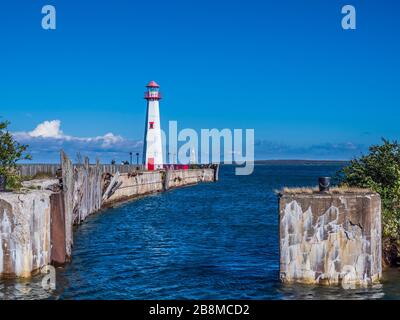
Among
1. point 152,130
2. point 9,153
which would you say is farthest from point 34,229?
point 152,130

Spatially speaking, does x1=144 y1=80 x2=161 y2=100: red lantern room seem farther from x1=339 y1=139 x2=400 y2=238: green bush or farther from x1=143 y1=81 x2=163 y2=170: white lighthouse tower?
x1=339 y1=139 x2=400 y2=238: green bush

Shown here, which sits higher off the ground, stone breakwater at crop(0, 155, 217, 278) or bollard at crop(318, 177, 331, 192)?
bollard at crop(318, 177, 331, 192)

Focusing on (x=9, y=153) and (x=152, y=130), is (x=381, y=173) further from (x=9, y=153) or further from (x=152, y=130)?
(x=152, y=130)

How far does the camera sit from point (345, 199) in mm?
12031

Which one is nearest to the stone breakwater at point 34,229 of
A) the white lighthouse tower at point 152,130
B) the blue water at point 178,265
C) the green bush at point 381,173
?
the blue water at point 178,265

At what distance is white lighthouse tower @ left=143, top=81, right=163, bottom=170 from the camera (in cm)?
6719

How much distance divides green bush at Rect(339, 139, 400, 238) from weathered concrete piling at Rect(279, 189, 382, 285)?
415 centimetres

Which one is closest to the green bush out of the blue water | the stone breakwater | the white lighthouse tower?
the blue water

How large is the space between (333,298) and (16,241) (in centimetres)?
707

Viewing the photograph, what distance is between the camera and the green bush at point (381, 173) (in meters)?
16.3

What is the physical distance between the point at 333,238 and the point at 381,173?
6.76m

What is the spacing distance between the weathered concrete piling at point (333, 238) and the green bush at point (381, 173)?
4.15 meters
